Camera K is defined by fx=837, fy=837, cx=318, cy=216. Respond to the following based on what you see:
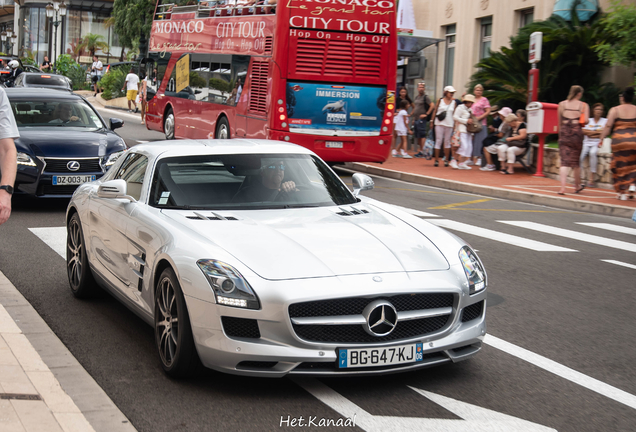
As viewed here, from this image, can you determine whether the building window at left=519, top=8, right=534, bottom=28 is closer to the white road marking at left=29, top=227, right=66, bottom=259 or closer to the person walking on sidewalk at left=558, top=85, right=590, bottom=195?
the person walking on sidewalk at left=558, top=85, right=590, bottom=195

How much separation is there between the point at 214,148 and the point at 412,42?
68.3 feet

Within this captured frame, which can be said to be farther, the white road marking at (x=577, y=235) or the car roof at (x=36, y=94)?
the car roof at (x=36, y=94)

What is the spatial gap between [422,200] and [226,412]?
36.8ft

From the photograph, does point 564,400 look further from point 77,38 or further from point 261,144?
point 77,38

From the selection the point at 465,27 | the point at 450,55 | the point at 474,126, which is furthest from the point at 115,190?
the point at 450,55

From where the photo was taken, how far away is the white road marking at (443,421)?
4.27m

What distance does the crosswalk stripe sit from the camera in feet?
34.2

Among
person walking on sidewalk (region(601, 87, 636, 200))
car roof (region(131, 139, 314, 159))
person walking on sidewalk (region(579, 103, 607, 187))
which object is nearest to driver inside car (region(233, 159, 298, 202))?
car roof (region(131, 139, 314, 159))

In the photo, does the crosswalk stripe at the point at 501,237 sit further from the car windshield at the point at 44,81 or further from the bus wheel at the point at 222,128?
the car windshield at the point at 44,81

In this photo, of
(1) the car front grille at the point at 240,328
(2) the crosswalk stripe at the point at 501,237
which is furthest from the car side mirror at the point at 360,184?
(2) the crosswalk stripe at the point at 501,237

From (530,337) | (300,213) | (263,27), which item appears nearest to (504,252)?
(530,337)

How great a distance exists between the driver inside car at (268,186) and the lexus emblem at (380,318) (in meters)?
1.70

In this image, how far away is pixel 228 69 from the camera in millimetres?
19906

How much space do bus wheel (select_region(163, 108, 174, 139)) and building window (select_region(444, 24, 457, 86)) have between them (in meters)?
11.8
